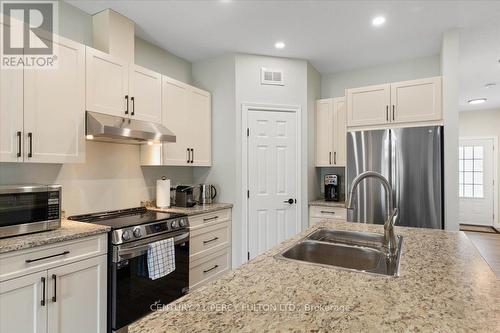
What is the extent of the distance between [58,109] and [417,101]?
3526mm

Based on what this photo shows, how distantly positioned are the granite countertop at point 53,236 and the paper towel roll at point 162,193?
38.8 inches

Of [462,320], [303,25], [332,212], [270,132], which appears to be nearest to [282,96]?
[270,132]

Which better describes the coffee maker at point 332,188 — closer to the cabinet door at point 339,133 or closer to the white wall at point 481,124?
the cabinet door at point 339,133

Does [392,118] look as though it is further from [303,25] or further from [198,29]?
[198,29]

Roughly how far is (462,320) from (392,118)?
2924 millimetres

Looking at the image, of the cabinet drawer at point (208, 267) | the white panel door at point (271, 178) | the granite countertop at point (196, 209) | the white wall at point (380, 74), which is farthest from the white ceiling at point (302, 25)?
the cabinet drawer at point (208, 267)

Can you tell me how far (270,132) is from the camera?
11.9ft

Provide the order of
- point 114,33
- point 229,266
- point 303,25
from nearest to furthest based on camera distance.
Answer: point 114,33 < point 303,25 < point 229,266

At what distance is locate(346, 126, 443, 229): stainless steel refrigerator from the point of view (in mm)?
2957

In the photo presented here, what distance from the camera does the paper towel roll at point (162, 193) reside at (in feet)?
10.2

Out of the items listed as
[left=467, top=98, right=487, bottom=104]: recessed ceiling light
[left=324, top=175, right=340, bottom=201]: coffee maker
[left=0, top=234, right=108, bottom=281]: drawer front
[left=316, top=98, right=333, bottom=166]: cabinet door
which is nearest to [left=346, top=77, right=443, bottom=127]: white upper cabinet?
[left=316, top=98, right=333, bottom=166]: cabinet door

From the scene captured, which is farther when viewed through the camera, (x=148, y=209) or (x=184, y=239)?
(x=148, y=209)

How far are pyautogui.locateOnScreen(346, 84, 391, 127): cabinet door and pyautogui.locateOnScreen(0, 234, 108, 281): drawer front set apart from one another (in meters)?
3.04

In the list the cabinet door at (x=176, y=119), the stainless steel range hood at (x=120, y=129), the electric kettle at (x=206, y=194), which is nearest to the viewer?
the stainless steel range hood at (x=120, y=129)
